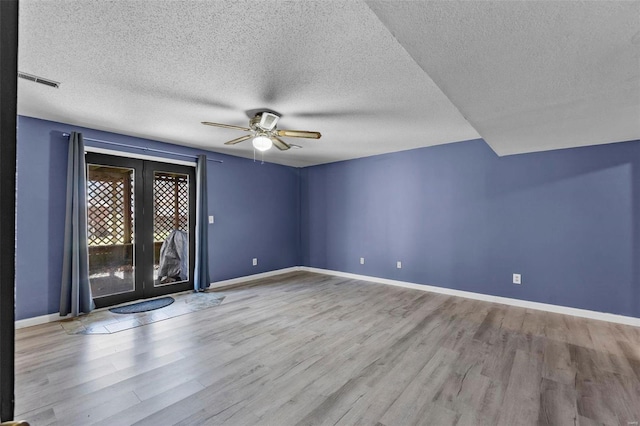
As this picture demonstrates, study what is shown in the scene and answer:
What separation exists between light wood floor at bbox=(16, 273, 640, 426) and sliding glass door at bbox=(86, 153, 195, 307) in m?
1.00

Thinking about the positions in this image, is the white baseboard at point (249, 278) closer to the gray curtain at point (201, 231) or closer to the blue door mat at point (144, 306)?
the gray curtain at point (201, 231)

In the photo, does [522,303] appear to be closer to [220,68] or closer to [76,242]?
[220,68]

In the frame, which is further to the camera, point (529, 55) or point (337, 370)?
point (337, 370)

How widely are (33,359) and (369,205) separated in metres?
4.82

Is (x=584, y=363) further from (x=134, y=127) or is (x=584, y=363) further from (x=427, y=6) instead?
(x=134, y=127)

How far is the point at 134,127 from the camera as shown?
3.86 m

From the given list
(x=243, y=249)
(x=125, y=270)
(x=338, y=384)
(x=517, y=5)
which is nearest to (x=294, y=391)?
(x=338, y=384)

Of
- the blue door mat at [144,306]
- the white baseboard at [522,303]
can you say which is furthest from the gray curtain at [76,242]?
the white baseboard at [522,303]

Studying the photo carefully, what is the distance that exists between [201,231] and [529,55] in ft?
15.2

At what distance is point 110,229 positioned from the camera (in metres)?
4.15

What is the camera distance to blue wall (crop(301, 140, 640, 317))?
354 centimetres

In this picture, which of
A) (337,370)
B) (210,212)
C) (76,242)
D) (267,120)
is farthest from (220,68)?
(210,212)

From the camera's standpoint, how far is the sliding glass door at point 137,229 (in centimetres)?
405

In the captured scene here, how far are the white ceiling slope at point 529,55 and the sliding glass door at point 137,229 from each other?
4204 mm
